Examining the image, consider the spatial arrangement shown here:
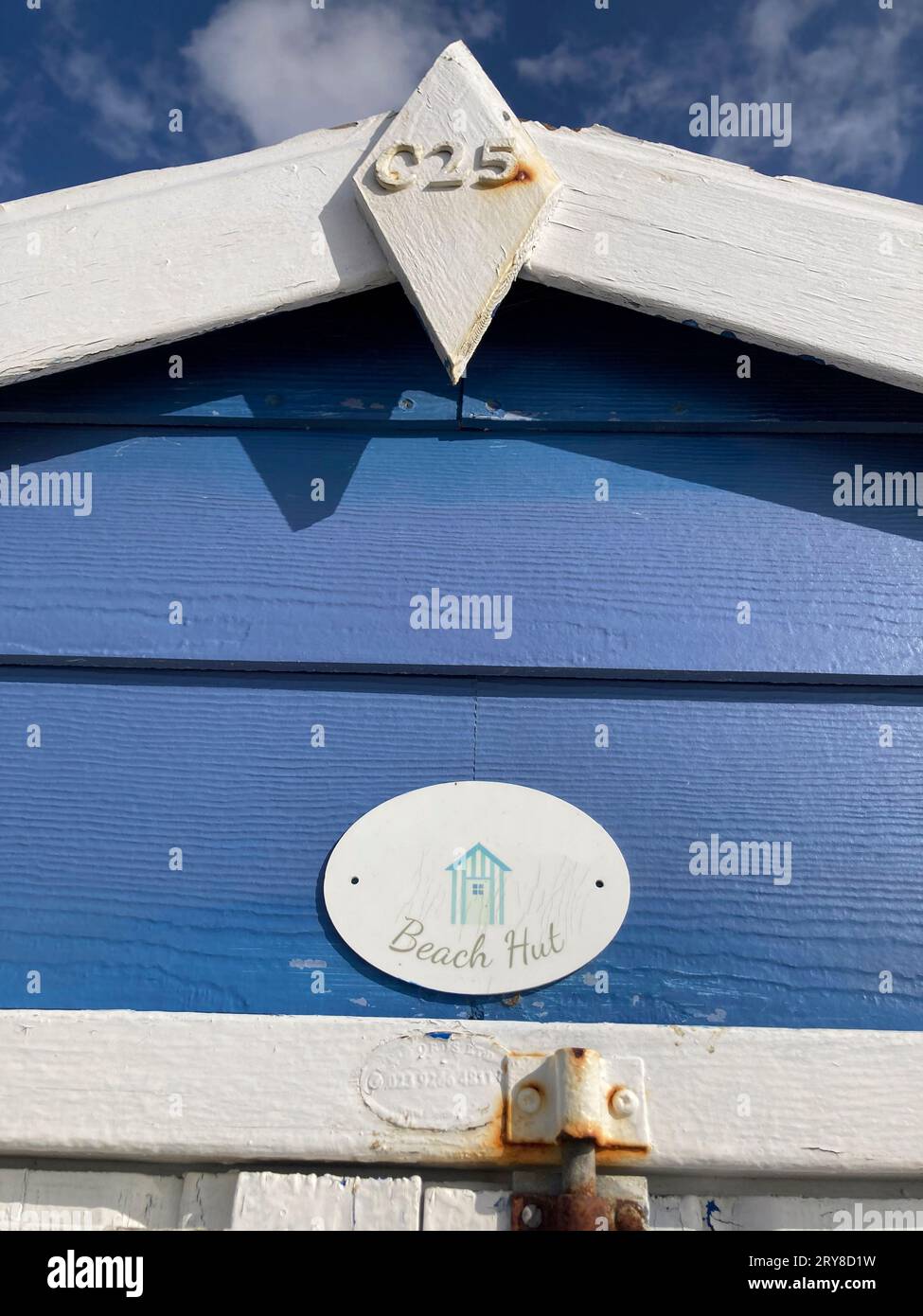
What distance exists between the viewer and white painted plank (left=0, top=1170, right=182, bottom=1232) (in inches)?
33.5

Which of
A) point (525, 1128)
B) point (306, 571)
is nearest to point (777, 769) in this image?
point (525, 1128)

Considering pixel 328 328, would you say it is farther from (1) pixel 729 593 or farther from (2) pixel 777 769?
(2) pixel 777 769

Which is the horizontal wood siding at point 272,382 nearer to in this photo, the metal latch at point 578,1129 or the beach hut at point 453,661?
the beach hut at point 453,661

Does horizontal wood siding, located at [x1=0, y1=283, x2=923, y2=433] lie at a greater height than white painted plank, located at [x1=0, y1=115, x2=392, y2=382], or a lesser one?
lesser

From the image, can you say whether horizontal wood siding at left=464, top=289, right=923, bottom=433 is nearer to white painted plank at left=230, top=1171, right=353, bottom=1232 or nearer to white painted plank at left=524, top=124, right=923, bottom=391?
white painted plank at left=524, top=124, right=923, bottom=391

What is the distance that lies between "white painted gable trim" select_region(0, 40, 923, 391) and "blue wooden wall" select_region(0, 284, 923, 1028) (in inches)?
3.4

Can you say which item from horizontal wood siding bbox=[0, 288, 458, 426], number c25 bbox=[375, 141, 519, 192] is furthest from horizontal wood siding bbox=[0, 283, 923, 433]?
number c25 bbox=[375, 141, 519, 192]

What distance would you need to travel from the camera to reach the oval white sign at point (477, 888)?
0.90 m

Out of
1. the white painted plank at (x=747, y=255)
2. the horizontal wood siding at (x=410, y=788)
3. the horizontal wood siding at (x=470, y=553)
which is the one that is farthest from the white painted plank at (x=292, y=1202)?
the white painted plank at (x=747, y=255)

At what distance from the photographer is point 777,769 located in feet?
3.15

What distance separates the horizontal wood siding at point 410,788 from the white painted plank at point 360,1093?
0.12 ft

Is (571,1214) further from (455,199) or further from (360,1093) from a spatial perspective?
(455,199)

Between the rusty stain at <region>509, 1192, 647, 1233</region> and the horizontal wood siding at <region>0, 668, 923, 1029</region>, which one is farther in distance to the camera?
the horizontal wood siding at <region>0, 668, 923, 1029</region>
